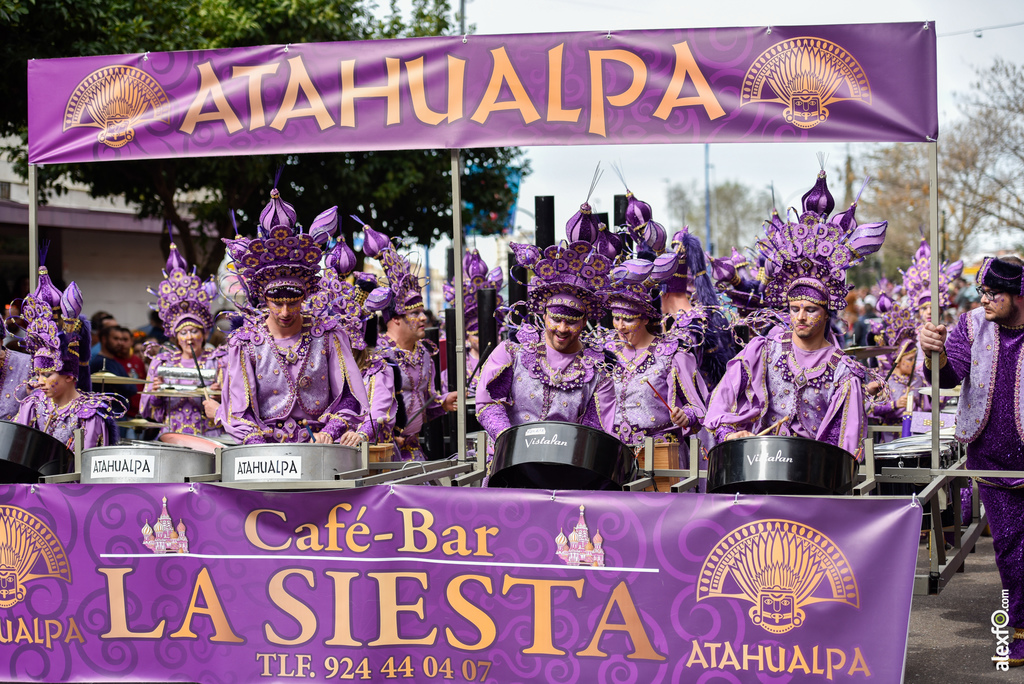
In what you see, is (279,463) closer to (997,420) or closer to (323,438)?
(323,438)

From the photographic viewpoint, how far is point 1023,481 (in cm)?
444

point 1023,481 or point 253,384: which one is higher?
point 253,384

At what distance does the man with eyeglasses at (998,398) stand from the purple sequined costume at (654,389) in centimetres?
115

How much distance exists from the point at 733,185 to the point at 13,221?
148 ft

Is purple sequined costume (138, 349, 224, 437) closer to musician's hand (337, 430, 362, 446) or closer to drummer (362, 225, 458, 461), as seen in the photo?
drummer (362, 225, 458, 461)

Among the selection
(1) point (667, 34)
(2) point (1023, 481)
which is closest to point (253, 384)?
(1) point (667, 34)

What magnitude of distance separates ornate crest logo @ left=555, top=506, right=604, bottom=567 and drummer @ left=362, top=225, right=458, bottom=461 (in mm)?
2557

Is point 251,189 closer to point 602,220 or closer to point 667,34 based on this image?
point 602,220

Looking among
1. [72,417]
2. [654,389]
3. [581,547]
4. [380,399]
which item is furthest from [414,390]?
[581,547]

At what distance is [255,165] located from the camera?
38.5 ft

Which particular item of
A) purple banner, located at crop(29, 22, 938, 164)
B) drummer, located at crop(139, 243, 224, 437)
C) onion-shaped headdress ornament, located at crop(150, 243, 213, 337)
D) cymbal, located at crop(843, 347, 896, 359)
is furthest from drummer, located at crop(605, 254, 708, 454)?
onion-shaped headdress ornament, located at crop(150, 243, 213, 337)

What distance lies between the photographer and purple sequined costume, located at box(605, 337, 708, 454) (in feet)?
16.7

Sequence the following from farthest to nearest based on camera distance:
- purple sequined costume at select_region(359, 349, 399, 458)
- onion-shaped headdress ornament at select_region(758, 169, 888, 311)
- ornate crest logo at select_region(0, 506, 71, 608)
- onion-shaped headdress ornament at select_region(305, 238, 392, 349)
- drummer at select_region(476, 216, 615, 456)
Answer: onion-shaped headdress ornament at select_region(305, 238, 392, 349) → purple sequined costume at select_region(359, 349, 399, 458) → drummer at select_region(476, 216, 615, 456) → onion-shaped headdress ornament at select_region(758, 169, 888, 311) → ornate crest logo at select_region(0, 506, 71, 608)

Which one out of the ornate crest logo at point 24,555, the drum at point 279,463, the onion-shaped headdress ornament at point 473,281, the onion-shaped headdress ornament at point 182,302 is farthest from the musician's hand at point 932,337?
the onion-shaped headdress ornament at point 182,302
